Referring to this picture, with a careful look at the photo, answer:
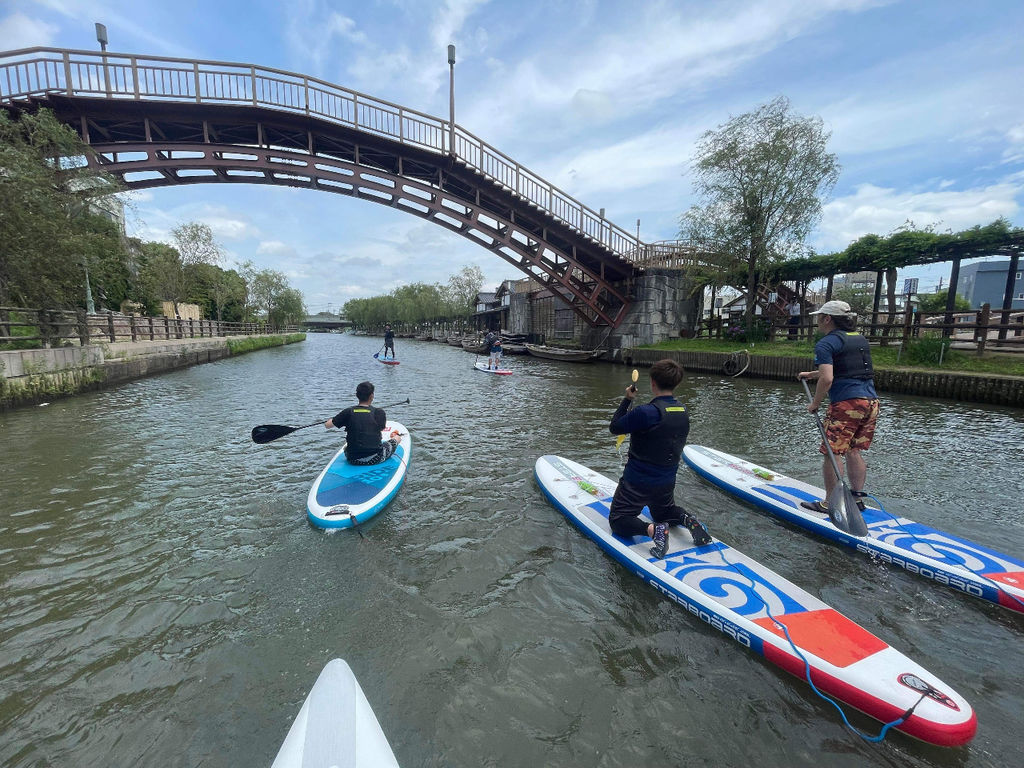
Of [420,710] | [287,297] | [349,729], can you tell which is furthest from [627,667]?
[287,297]

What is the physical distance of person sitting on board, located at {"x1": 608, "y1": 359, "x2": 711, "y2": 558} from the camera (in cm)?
404

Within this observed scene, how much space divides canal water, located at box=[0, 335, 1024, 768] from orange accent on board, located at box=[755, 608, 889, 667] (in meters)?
0.31

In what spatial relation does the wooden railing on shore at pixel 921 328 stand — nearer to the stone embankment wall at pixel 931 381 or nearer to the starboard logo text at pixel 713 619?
the stone embankment wall at pixel 931 381

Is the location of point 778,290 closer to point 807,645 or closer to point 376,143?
point 376,143

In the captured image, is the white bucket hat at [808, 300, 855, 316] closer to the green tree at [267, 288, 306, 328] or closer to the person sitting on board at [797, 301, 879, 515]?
the person sitting on board at [797, 301, 879, 515]

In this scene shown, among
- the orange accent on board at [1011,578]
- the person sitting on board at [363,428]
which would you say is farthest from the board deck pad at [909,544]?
the person sitting on board at [363,428]

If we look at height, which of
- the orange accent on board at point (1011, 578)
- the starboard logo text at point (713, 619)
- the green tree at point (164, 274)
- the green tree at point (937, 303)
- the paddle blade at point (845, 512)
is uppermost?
the green tree at point (164, 274)

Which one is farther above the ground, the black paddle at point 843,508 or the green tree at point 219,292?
the green tree at point 219,292

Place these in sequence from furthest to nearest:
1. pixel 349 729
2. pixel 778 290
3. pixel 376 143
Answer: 1. pixel 778 290
2. pixel 376 143
3. pixel 349 729

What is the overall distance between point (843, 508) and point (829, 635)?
90.3 inches

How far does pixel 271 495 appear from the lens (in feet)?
20.5

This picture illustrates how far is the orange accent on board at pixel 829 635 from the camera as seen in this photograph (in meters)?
2.97

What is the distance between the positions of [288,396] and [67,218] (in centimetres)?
819

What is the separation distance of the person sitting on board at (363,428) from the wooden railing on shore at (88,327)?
1266cm
